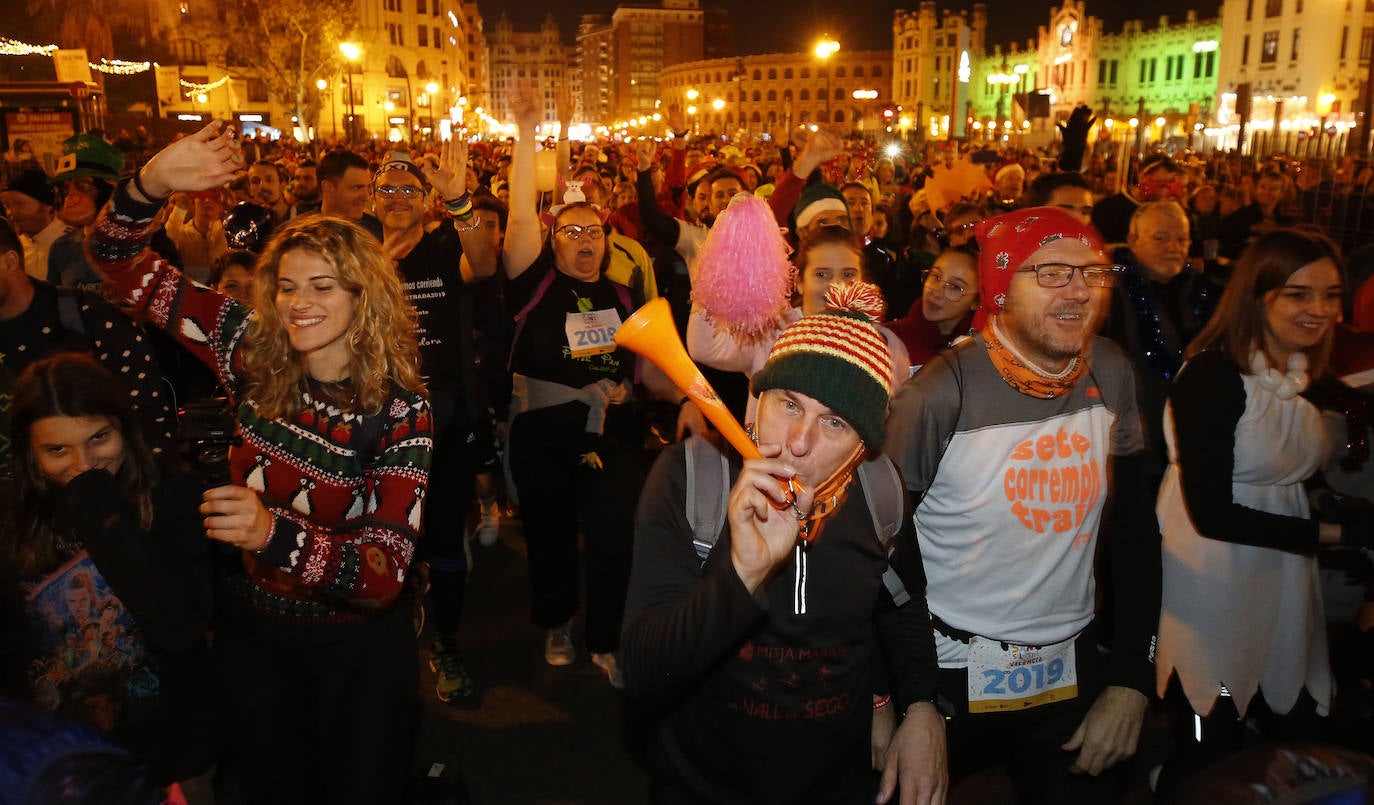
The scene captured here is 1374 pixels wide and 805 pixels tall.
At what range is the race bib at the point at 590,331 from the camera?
4.69m

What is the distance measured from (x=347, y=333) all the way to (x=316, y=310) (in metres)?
0.11

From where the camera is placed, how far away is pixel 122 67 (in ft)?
143

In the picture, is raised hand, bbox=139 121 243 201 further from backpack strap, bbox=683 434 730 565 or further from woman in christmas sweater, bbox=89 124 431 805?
backpack strap, bbox=683 434 730 565

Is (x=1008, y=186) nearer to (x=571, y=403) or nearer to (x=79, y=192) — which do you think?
(x=571, y=403)

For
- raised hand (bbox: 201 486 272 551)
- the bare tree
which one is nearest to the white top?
raised hand (bbox: 201 486 272 551)

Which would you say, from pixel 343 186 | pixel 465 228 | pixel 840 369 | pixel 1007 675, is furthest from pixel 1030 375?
pixel 343 186

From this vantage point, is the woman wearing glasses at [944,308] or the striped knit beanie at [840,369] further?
the woman wearing glasses at [944,308]

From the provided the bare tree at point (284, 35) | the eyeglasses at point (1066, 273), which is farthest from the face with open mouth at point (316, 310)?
the bare tree at point (284, 35)

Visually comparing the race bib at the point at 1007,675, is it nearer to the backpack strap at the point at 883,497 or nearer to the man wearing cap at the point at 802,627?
the man wearing cap at the point at 802,627

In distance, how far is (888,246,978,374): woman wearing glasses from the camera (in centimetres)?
459

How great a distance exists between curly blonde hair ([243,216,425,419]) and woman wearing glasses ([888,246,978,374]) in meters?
2.56

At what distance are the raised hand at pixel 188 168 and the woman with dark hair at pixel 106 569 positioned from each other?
60 centimetres

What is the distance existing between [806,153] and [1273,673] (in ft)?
13.4

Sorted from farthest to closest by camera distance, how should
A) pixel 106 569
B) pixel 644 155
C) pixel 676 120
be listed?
pixel 676 120, pixel 644 155, pixel 106 569
